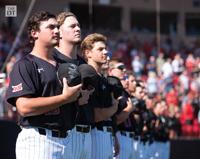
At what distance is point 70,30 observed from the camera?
6.79 meters

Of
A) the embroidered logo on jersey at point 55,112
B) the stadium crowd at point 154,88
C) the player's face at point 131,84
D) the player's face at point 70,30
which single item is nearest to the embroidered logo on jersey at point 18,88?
the embroidered logo on jersey at point 55,112

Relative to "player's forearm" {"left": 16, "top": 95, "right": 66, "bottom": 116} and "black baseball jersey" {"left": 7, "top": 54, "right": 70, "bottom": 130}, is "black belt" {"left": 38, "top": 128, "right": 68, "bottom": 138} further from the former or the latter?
"player's forearm" {"left": 16, "top": 95, "right": 66, "bottom": 116}

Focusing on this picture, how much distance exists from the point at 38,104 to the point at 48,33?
73 centimetres

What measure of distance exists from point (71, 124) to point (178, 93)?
16020 mm

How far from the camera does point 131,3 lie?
110 feet

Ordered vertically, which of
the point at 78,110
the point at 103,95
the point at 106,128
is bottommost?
the point at 106,128

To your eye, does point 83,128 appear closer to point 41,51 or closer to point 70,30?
point 70,30

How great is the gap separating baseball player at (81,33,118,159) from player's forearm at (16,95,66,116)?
5.85 feet

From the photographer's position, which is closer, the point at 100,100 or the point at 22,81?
the point at 22,81

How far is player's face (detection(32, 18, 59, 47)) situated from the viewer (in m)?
6.04

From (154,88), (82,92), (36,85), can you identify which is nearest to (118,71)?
(82,92)

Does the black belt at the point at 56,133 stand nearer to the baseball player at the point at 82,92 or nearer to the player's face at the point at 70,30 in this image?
the baseball player at the point at 82,92

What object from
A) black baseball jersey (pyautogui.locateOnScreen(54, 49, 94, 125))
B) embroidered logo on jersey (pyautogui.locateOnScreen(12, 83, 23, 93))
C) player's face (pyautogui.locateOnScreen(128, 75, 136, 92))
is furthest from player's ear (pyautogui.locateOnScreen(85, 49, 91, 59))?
player's face (pyautogui.locateOnScreen(128, 75, 136, 92))

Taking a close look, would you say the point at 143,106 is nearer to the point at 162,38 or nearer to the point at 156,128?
the point at 156,128
